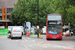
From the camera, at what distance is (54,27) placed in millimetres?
27219

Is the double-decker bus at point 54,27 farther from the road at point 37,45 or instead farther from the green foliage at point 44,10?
the road at point 37,45

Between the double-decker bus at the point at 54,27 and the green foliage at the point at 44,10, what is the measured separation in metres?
3.24

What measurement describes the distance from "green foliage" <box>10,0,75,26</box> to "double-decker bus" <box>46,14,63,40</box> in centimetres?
324

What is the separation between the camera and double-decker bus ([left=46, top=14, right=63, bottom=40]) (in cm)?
2692

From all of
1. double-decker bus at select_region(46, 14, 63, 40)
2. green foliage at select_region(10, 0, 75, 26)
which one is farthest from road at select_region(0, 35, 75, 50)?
green foliage at select_region(10, 0, 75, 26)

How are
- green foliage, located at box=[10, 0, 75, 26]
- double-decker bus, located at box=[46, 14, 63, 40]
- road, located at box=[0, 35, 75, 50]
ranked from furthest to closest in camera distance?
1. green foliage, located at box=[10, 0, 75, 26]
2. double-decker bus, located at box=[46, 14, 63, 40]
3. road, located at box=[0, 35, 75, 50]

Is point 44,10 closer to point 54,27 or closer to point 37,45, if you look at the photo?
point 54,27

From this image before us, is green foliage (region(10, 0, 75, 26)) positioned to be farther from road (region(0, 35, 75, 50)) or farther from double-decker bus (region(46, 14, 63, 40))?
road (region(0, 35, 75, 50))

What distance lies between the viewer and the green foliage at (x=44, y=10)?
31328mm

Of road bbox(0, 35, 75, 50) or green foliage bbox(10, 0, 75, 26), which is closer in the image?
road bbox(0, 35, 75, 50)

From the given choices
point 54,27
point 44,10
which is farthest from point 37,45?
point 44,10

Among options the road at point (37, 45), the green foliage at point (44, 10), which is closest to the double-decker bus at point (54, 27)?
the green foliage at point (44, 10)

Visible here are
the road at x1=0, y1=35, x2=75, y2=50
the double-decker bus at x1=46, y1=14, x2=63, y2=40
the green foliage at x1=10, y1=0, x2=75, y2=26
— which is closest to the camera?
the road at x1=0, y1=35, x2=75, y2=50

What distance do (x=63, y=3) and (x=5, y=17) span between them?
5545cm
